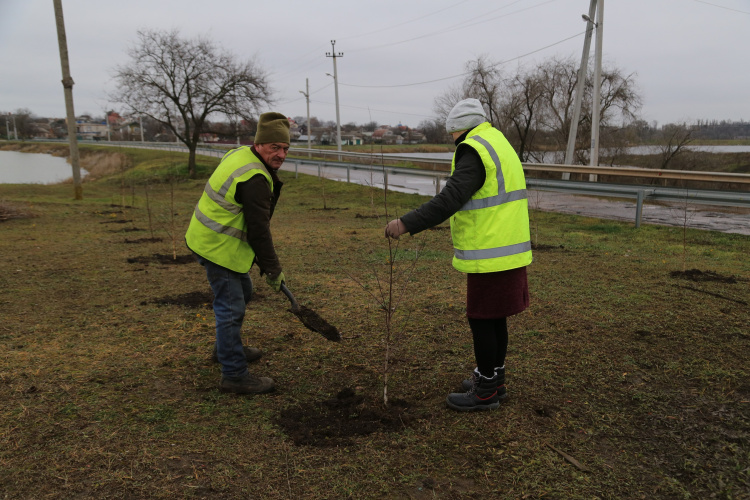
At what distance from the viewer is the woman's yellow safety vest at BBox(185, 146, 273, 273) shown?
3062 mm

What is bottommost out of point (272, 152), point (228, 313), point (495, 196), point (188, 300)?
point (188, 300)

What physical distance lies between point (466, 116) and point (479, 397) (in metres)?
1.66

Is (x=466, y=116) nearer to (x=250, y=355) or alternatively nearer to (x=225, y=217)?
(x=225, y=217)

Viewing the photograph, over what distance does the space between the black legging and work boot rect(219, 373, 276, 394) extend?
1391mm

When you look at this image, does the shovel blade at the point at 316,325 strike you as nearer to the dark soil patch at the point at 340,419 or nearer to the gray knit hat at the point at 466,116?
the dark soil patch at the point at 340,419

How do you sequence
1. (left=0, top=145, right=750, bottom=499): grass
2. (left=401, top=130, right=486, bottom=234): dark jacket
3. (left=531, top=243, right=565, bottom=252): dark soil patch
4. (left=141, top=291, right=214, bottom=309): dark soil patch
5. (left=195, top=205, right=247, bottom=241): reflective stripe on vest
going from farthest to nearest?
1. (left=531, top=243, right=565, bottom=252): dark soil patch
2. (left=141, top=291, right=214, bottom=309): dark soil patch
3. (left=195, top=205, right=247, bottom=241): reflective stripe on vest
4. (left=401, top=130, right=486, bottom=234): dark jacket
5. (left=0, top=145, right=750, bottom=499): grass

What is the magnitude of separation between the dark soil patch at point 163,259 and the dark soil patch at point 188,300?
6.35 ft

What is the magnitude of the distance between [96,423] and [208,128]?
26711 mm

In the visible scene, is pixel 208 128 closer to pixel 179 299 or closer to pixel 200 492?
pixel 179 299

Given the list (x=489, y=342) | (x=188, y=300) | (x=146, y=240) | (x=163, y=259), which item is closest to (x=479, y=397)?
(x=489, y=342)

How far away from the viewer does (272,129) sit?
3102 mm

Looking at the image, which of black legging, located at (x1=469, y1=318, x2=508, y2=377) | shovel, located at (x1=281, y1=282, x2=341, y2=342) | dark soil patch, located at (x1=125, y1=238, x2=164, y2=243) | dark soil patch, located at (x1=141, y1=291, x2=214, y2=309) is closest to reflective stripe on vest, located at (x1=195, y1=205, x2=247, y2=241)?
shovel, located at (x1=281, y1=282, x2=341, y2=342)

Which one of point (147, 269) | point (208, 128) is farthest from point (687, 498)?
point (208, 128)

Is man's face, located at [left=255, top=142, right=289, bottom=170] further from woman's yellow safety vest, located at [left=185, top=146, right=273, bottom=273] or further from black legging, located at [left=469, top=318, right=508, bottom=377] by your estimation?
black legging, located at [left=469, top=318, right=508, bottom=377]
